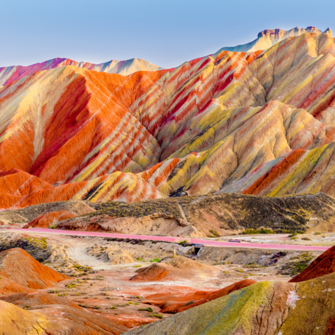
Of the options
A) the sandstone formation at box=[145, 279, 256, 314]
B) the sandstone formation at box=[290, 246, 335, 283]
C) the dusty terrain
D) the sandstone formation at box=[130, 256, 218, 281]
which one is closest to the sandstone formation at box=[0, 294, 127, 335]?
Answer: the dusty terrain

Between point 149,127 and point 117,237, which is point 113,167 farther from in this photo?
point 117,237

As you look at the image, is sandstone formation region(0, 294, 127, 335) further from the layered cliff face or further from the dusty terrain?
the layered cliff face

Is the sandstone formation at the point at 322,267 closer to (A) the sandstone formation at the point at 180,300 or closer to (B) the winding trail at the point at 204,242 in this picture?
(A) the sandstone formation at the point at 180,300

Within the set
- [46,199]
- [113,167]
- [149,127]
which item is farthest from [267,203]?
[149,127]

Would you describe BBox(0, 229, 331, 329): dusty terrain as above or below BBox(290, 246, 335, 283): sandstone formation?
below

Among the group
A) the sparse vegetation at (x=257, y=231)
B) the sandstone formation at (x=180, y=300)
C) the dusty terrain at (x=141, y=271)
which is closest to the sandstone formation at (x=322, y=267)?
the dusty terrain at (x=141, y=271)

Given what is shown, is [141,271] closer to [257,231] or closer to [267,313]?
[267,313]

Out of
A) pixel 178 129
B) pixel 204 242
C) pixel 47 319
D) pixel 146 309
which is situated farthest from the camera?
pixel 178 129

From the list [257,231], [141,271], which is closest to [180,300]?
[141,271]
